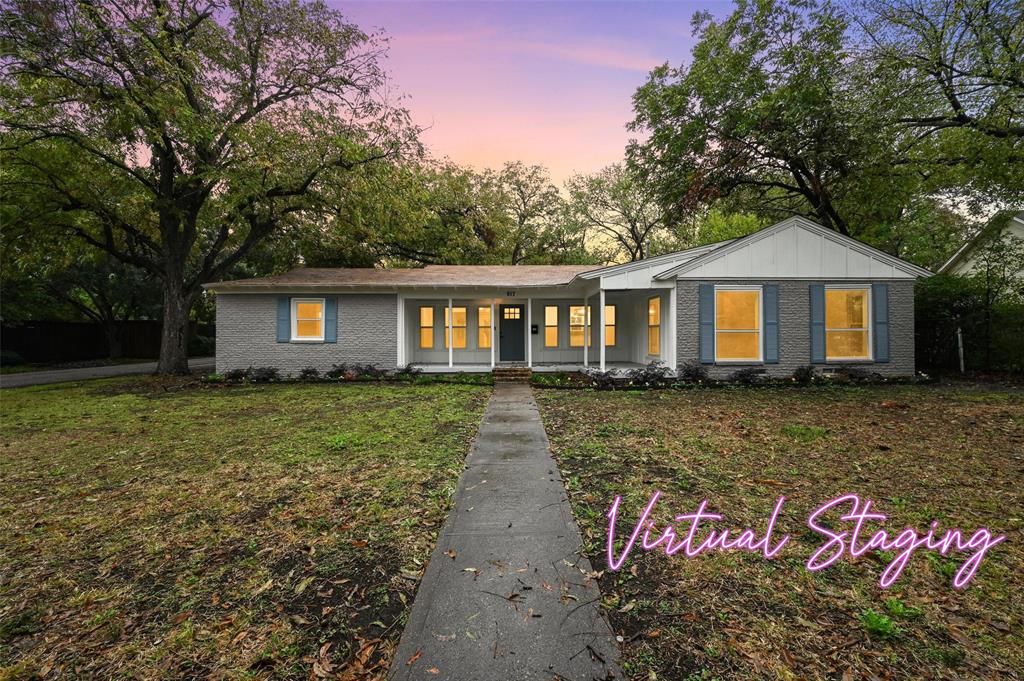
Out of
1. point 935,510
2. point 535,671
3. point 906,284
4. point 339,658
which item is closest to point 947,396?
point 906,284

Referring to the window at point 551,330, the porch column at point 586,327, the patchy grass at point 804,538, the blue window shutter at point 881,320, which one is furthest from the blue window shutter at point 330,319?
the blue window shutter at point 881,320

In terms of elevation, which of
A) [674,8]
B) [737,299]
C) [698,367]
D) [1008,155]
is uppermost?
[674,8]

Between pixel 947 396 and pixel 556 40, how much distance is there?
12.2 m

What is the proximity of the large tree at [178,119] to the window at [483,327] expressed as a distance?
5.80 m

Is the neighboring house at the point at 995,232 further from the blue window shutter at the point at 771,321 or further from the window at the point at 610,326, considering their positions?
the window at the point at 610,326

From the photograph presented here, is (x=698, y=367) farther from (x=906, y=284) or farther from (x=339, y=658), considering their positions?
(x=339, y=658)

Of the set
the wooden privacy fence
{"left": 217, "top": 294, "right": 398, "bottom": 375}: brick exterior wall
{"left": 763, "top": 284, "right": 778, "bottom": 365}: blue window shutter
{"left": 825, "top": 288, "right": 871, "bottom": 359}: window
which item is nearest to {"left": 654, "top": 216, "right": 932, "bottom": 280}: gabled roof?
{"left": 763, "top": 284, "right": 778, "bottom": 365}: blue window shutter

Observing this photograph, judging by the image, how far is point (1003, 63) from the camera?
8.33 m

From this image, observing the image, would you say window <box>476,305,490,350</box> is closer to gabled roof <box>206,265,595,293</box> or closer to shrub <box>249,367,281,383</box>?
gabled roof <box>206,265,595,293</box>

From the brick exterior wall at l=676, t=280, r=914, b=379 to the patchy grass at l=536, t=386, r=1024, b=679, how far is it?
3.96m

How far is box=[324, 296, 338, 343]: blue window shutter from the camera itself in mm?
13922

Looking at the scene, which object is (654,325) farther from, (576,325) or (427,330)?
(427,330)

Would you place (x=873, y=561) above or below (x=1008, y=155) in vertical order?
below

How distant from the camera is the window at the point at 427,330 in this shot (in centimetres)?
1550
